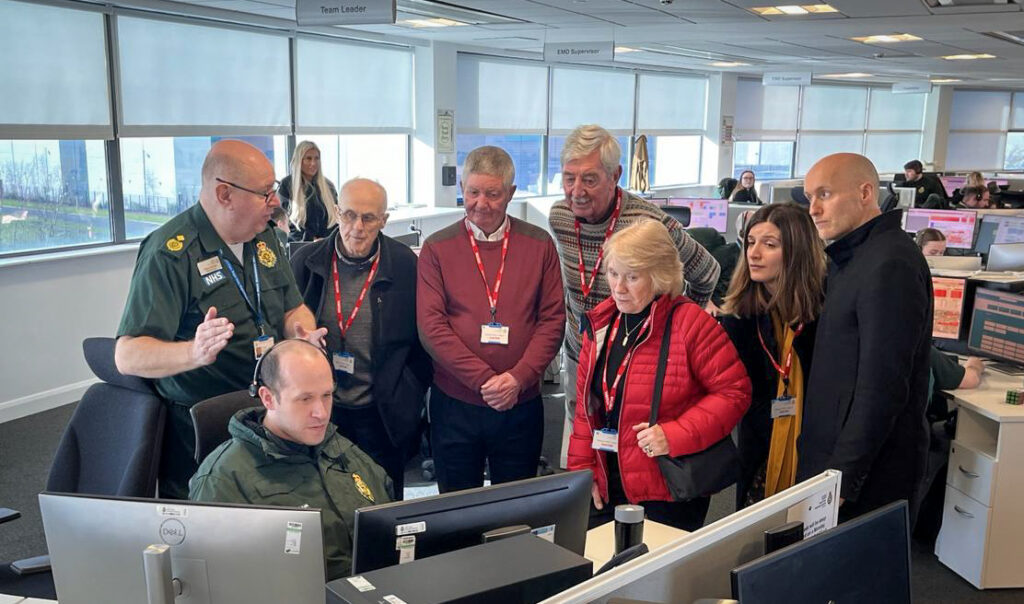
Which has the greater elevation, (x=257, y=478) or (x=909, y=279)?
(x=909, y=279)

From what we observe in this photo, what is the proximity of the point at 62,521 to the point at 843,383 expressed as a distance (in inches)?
71.7

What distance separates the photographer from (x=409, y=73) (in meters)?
9.31

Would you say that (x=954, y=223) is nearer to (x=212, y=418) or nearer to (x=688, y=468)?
(x=688, y=468)

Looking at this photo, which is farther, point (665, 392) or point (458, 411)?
point (458, 411)

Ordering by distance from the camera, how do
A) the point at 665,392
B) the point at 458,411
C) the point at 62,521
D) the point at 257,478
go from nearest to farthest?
1. the point at 62,521
2. the point at 257,478
3. the point at 665,392
4. the point at 458,411

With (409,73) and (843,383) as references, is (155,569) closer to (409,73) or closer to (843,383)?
(843,383)

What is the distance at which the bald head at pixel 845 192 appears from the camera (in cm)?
229

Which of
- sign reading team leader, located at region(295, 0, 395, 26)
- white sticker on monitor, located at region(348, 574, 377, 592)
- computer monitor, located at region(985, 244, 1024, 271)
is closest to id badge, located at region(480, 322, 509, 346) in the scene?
white sticker on monitor, located at region(348, 574, 377, 592)

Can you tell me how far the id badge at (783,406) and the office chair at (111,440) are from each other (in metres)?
1.70

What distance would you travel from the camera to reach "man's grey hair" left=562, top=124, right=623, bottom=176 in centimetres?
275

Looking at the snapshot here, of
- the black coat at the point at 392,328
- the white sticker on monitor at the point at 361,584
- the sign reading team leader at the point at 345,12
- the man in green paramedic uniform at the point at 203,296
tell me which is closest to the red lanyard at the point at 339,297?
the black coat at the point at 392,328

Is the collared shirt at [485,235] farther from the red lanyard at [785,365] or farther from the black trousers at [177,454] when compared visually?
the black trousers at [177,454]

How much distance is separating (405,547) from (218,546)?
0.29 m

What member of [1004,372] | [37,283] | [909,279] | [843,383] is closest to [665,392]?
[843,383]
